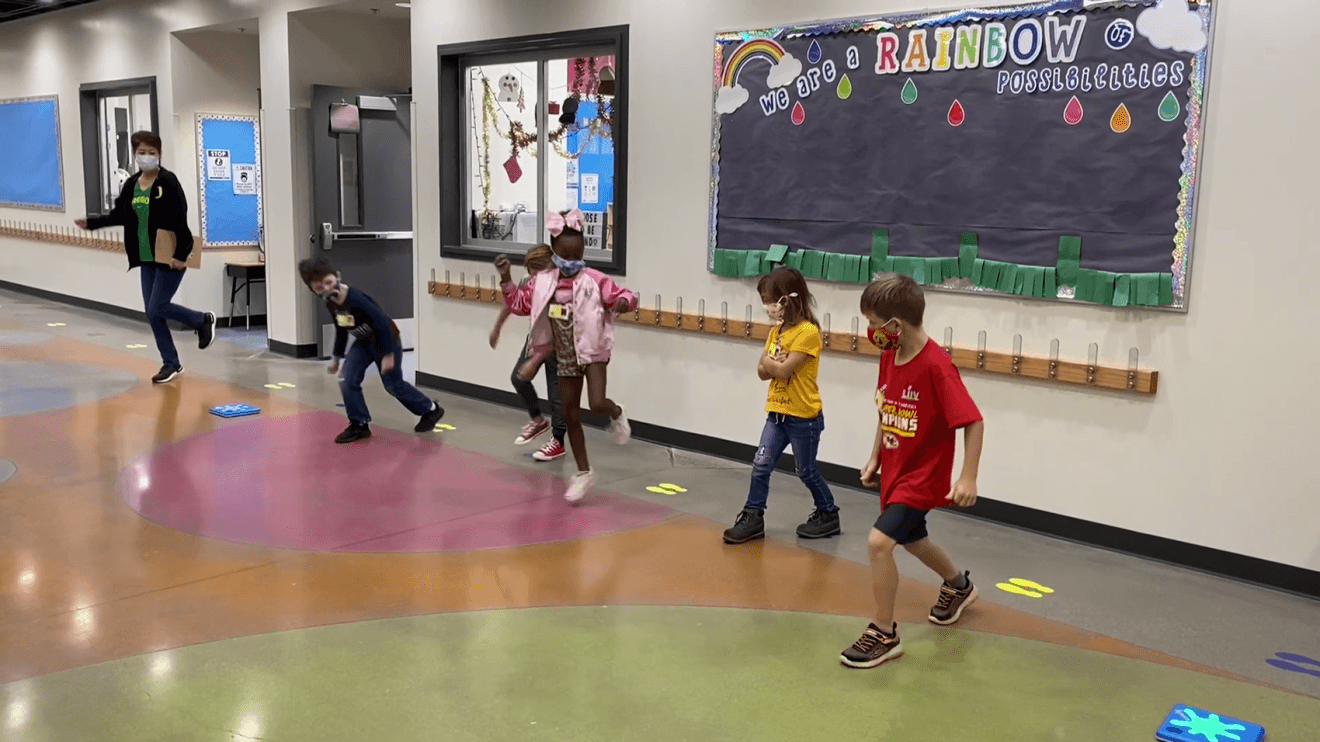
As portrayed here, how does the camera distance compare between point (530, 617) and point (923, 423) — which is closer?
point (923, 423)

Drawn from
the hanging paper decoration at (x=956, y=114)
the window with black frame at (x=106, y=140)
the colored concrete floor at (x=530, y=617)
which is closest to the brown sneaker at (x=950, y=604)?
the colored concrete floor at (x=530, y=617)

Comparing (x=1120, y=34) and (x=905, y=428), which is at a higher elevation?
(x=1120, y=34)

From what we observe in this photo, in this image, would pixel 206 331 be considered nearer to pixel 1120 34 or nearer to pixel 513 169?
pixel 513 169

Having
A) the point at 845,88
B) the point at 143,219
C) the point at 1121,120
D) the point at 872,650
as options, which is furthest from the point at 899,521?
the point at 143,219

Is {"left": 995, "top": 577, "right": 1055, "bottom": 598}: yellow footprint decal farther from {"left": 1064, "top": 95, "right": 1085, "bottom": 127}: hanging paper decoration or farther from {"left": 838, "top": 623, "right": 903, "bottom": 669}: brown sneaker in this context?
{"left": 1064, "top": 95, "right": 1085, "bottom": 127}: hanging paper decoration

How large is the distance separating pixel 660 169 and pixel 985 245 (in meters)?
2.15

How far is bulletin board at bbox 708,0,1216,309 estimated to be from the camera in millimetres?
4629

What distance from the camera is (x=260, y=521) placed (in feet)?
16.6

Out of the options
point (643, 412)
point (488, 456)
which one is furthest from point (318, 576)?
point (643, 412)

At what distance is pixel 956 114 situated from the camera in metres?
5.23

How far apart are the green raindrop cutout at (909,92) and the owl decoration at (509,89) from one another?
10.6 feet

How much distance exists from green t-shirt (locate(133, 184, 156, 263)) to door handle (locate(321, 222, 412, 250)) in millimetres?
1595

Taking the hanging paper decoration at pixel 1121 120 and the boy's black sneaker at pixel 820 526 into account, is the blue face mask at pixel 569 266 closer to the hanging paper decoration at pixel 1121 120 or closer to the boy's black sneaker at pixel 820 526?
the boy's black sneaker at pixel 820 526

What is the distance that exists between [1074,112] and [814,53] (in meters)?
1.45
